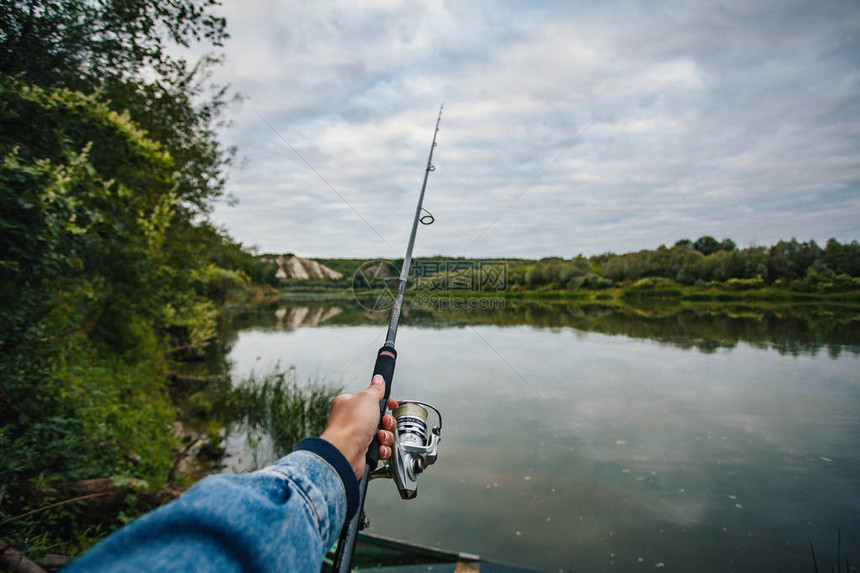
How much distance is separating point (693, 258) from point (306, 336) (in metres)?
37.0

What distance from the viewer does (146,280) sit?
5934mm

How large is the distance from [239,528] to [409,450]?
44.0 inches

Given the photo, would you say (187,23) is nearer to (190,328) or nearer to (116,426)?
(116,426)

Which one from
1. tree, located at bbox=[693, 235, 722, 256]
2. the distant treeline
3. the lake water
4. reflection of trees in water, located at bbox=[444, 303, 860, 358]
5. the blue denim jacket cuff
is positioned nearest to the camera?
the blue denim jacket cuff

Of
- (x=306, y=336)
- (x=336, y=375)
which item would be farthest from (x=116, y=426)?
(x=306, y=336)

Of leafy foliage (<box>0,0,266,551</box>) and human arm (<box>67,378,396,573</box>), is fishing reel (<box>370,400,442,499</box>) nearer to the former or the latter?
human arm (<box>67,378,396,573</box>)

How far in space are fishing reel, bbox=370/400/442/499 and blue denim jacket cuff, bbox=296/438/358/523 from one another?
66cm

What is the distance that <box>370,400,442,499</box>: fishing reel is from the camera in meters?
1.49

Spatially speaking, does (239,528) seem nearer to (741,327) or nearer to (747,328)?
(747,328)

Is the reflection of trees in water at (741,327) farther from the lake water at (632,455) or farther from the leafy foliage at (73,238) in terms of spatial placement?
the leafy foliage at (73,238)

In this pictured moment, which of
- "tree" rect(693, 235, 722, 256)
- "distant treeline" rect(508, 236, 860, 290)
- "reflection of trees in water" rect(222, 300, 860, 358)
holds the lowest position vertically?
"reflection of trees in water" rect(222, 300, 860, 358)

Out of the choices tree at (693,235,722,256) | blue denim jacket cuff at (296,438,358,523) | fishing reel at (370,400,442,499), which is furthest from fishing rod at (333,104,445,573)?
tree at (693,235,722,256)

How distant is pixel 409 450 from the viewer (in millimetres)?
1571

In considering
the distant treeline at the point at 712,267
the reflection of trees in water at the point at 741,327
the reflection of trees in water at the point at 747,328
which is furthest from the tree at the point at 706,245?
the reflection of trees in water at the point at 747,328
